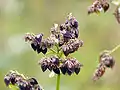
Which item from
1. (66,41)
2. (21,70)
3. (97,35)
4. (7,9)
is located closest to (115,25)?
(97,35)

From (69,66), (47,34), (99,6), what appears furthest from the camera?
(47,34)

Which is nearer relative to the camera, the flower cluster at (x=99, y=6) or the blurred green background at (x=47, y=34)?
the flower cluster at (x=99, y=6)

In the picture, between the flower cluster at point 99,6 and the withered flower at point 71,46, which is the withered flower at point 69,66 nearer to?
the withered flower at point 71,46

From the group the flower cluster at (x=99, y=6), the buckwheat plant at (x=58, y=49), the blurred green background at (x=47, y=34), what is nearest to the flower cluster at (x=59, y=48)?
the buckwheat plant at (x=58, y=49)

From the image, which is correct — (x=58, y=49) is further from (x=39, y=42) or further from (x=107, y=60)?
(x=107, y=60)

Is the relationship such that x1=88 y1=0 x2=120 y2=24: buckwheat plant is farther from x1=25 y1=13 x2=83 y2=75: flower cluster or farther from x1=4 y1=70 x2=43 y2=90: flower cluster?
x1=4 y1=70 x2=43 y2=90: flower cluster

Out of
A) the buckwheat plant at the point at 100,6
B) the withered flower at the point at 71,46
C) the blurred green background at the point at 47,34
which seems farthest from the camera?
the blurred green background at the point at 47,34

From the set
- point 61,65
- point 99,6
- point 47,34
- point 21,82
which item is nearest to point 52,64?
point 61,65

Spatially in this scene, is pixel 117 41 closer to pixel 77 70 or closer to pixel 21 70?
pixel 21 70
